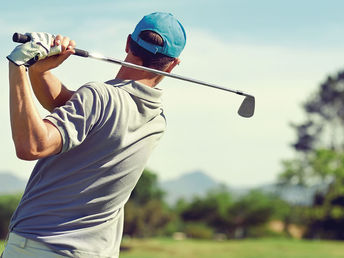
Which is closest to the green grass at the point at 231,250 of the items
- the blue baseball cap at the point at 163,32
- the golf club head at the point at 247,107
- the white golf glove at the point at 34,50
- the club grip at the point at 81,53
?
the golf club head at the point at 247,107

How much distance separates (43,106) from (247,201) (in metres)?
48.1

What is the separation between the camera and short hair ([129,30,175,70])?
10.9 feet

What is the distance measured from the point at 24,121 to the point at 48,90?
658 millimetres

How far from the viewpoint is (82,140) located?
9.57 feet

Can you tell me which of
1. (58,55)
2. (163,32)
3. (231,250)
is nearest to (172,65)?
(163,32)

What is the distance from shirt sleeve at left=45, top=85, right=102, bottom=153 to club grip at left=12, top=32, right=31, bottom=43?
0.32 metres

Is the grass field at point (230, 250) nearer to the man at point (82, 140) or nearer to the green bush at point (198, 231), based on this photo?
the green bush at point (198, 231)

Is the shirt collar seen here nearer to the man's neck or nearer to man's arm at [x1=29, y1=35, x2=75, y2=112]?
the man's neck

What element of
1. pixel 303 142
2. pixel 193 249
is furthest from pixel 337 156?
pixel 193 249

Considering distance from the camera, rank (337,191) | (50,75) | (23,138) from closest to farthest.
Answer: (23,138) < (50,75) < (337,191)

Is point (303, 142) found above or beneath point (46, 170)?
above

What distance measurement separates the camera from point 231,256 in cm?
2984

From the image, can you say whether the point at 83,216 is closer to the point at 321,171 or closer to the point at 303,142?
the point at 321,171

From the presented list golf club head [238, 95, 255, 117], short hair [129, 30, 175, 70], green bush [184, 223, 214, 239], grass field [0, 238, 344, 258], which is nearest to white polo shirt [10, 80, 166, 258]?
short hair [129, 30, 175, 70]
